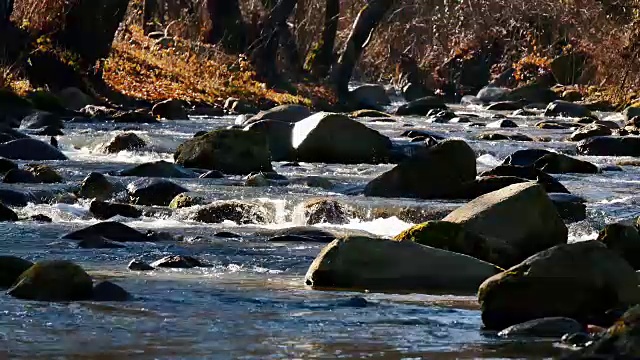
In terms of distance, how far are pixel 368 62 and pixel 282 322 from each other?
42.8 metres

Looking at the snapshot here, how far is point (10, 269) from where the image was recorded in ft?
23.1

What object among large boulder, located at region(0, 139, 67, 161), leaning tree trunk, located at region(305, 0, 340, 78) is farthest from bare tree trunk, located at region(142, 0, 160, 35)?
large boulder, located at region(0, 139, 67, 161)

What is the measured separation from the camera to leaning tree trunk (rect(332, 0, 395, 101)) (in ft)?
106

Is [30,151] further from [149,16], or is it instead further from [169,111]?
[149,16]

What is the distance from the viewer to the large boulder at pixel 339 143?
1630cm

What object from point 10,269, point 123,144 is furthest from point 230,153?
point 10,269

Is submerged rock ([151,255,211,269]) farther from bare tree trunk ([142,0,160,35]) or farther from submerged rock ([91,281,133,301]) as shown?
bare tree trunk ([142,0,160,35])

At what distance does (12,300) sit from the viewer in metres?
6.45

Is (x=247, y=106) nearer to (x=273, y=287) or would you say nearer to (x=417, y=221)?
(x=417, y=221)

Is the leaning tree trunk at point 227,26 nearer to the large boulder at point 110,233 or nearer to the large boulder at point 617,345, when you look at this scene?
the large boulder at point 110,233

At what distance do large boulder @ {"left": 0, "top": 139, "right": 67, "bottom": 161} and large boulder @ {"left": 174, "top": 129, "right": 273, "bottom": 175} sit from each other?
1.51 meters

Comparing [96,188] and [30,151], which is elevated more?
[30,151]

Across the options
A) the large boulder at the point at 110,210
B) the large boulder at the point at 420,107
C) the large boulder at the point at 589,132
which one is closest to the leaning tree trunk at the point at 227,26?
the large boulder at the point at 420,107

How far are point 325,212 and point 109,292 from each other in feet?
15.7
